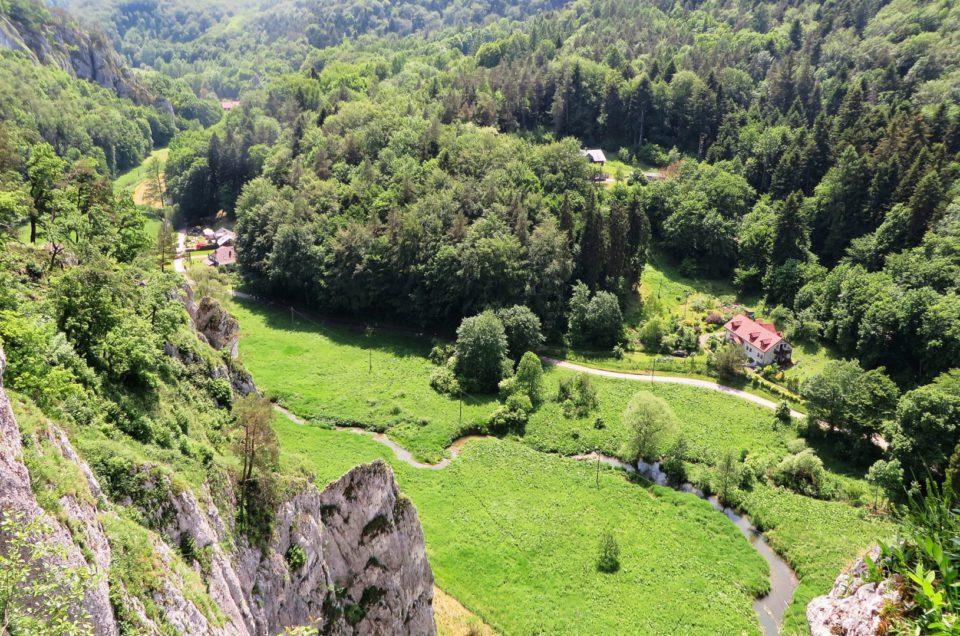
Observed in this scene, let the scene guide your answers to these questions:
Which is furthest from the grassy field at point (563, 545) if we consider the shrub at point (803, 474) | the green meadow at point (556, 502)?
the shrub at point (803, 474)

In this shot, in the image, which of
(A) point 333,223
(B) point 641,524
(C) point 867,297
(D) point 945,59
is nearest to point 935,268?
(C) point 867,297

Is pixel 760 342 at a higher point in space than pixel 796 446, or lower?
higher

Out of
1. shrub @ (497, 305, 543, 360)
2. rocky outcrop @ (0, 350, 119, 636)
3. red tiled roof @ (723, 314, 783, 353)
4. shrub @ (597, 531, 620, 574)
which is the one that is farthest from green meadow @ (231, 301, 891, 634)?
rocky outcrop @ (0, 350, 119, 636)

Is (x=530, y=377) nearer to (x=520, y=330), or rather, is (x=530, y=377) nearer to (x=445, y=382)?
(x=520, y=330)

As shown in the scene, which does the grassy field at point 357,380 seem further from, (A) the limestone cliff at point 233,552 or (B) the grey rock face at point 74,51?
(B) the grey rock face at point 74,51

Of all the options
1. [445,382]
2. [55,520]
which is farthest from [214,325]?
[55,520]

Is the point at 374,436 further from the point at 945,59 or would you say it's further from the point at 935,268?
the point at 945,59
